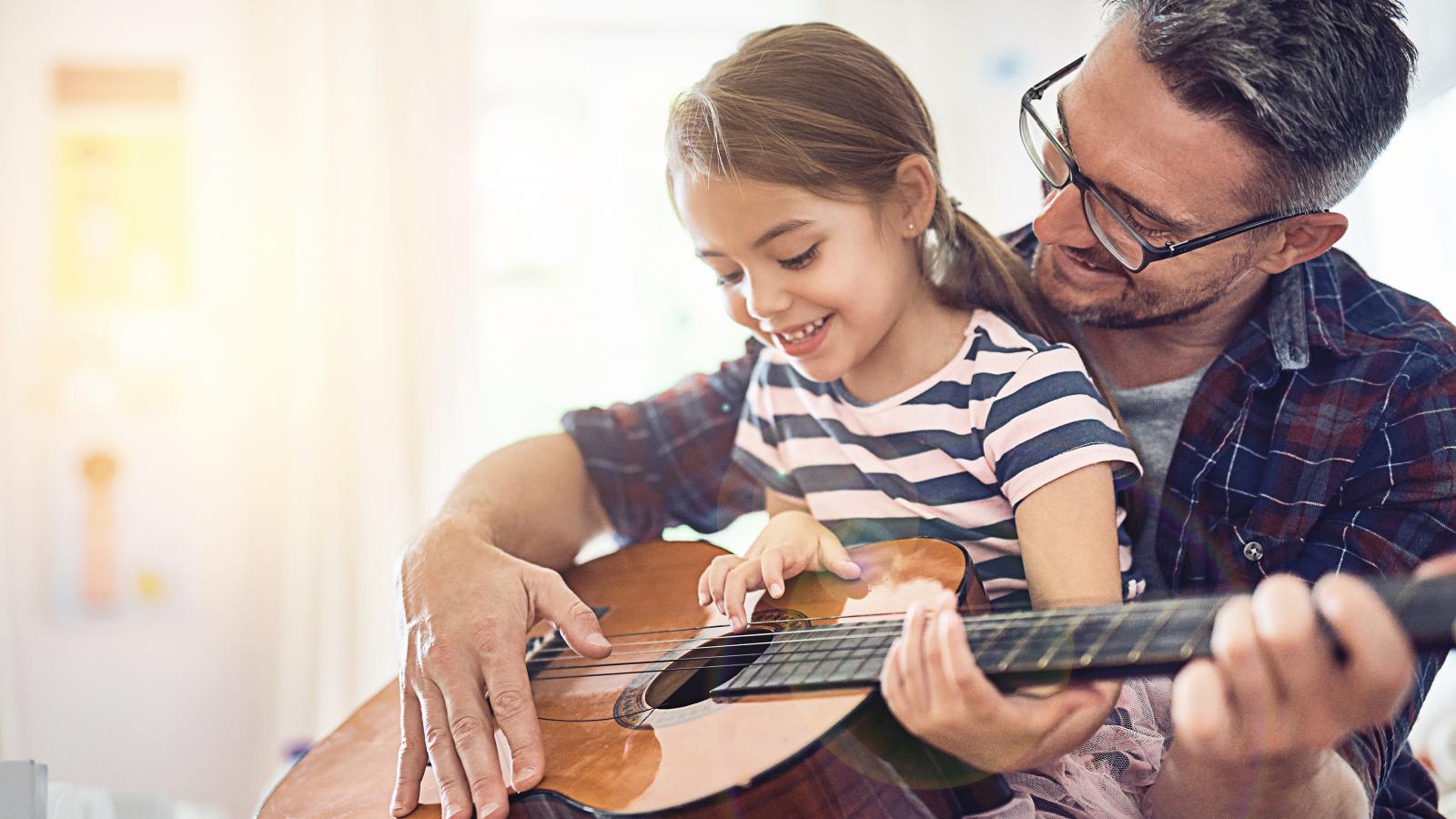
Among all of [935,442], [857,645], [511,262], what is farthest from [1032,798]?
[511,262]

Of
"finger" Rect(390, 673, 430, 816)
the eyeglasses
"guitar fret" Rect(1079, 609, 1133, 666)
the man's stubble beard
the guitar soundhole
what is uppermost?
the eyeglasses

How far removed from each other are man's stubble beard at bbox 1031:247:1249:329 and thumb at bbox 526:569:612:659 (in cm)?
58

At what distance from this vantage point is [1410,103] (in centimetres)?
108

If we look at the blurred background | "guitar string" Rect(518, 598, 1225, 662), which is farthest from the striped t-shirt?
the blurred background

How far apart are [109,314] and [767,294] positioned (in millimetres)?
2158

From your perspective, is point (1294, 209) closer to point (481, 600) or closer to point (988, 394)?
point (988, 394)

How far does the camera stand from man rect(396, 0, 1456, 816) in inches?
36.6

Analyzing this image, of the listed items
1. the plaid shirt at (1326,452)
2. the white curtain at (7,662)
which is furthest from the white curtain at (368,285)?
the plaid shirt at (1326,452)

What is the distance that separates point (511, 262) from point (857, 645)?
2.18 meters

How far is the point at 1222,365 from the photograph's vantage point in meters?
1.13

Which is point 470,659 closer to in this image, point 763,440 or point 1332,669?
point 763,440

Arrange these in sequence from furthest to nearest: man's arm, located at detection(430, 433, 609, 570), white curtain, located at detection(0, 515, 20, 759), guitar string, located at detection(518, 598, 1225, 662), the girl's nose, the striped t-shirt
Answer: white curtain, located at detection(0, 515, 20, 759) → man's arm, located at detection(430, 433, 609, 570) → the girl's nose → the striped t-shirt → guitar string, located at detection(518, 598, 1225, 662)

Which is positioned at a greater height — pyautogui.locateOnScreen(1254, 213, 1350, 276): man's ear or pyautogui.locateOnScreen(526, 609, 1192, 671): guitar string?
pyautogui.locateOnScreen(1254, 213, 1350, 276): man's ear

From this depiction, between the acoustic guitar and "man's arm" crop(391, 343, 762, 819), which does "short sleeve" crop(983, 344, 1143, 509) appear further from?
"man's arm" crop(391, 343, 762, 819)
